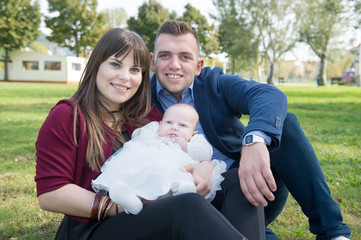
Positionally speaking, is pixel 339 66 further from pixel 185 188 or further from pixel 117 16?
pixel 185 188

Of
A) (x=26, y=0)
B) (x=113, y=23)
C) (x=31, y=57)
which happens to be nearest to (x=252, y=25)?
(x=31, y=57)

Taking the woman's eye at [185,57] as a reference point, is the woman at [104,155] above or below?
below

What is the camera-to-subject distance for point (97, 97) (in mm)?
2324

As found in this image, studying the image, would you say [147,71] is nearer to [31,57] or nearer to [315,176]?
[315,176]

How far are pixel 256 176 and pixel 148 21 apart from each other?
45589mm

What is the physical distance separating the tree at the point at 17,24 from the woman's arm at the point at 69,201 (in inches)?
1805

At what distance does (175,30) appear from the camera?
A: 288cm

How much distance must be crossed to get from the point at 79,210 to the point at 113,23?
66.0 metres

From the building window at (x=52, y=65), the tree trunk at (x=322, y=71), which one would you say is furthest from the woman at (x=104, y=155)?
the building window at (x=52, y=65)

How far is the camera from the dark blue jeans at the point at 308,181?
91.6 inches

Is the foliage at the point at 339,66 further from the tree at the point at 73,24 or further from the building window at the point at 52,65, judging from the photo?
the building window at the point at 52,65

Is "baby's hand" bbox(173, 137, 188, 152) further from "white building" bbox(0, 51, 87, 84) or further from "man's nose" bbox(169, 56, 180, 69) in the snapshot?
"white building" bbox(0, 51, 87, 84)

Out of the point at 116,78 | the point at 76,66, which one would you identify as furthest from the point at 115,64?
the point at 76,66

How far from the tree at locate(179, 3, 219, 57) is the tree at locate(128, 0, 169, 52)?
3498mm
